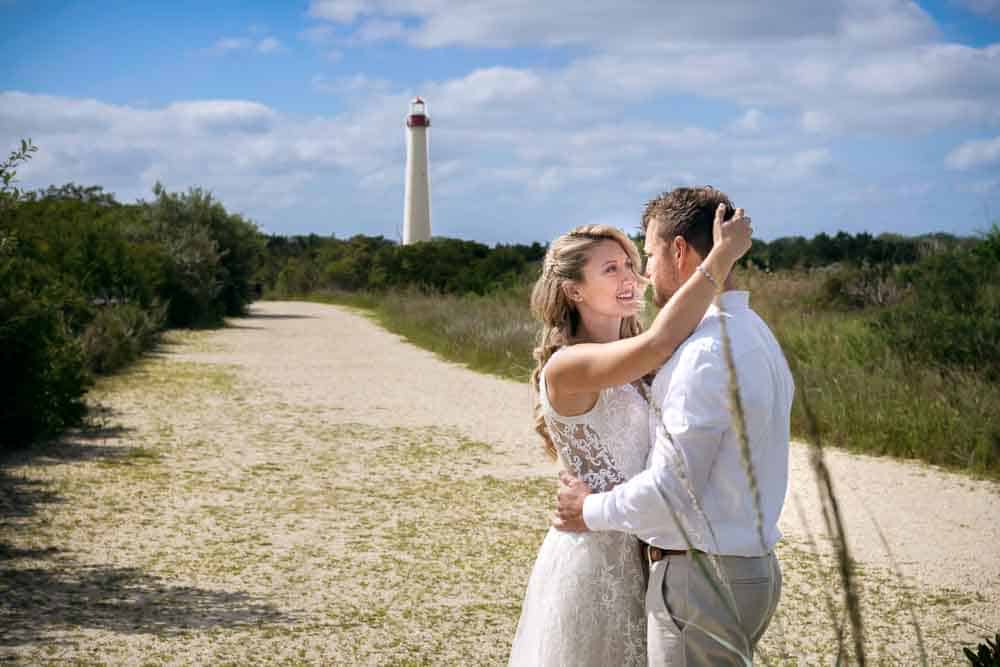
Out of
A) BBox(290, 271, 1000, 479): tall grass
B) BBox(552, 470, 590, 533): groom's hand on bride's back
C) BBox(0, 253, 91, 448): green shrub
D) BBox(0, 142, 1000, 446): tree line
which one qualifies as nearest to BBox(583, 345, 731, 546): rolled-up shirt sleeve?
BBox(552, 470, 590, 533): groom's hand on bride's back

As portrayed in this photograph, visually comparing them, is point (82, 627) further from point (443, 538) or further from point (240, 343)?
point (240, 343)

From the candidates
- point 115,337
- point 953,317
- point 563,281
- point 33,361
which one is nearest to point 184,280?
point 115,337

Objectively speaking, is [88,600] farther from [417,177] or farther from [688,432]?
[417,177]

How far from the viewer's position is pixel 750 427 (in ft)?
7.48

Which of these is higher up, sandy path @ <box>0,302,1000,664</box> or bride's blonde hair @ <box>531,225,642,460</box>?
bride's blonde hair @ <box>531,225,642,460</box>

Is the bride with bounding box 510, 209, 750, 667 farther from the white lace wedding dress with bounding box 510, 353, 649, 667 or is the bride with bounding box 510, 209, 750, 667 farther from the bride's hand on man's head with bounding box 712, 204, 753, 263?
the bride's hand on man's head with bounding box 712, 204, 753, 263

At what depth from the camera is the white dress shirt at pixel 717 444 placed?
2217 millimetres

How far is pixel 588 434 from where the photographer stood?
109 inches

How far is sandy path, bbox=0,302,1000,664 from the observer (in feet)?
17.7

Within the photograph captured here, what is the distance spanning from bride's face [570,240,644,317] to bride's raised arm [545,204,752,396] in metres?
0.22

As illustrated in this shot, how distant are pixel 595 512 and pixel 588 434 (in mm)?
318

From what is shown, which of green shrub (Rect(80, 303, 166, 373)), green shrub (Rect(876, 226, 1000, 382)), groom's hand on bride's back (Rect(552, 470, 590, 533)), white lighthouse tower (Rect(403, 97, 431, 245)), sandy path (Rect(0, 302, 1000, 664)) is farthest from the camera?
white lighthouse tower (Rect(403, 97, 431, 245))

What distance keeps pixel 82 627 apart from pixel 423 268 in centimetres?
4482

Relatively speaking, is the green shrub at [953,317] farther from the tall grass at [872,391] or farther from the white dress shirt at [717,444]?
the white dress shirt at [717,444]
